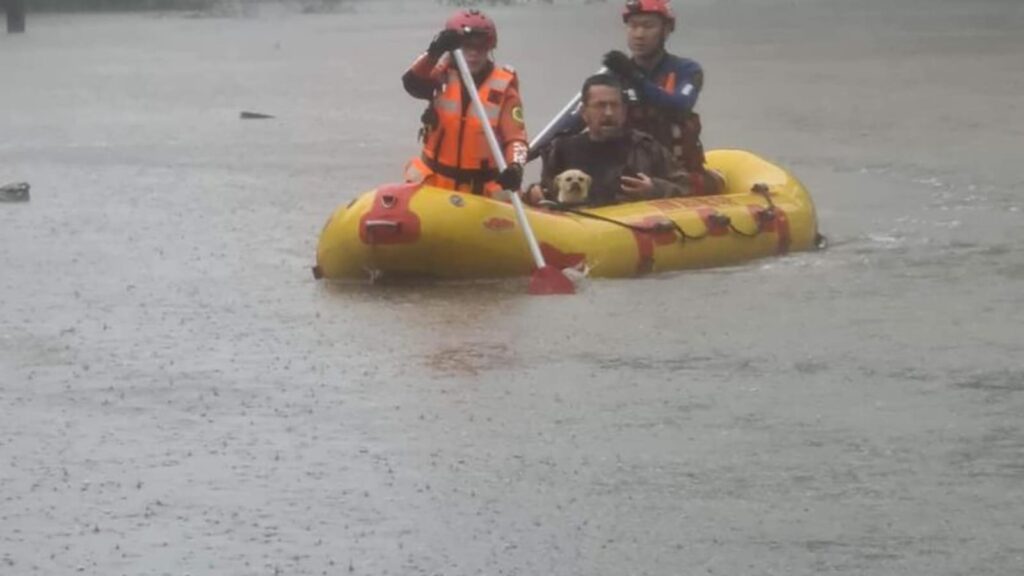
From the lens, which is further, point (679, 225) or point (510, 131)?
point (510, 131)

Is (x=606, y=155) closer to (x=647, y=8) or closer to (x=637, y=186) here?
(x=637, y=186)

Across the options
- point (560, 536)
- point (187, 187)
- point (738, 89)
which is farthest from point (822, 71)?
point (560, 536)

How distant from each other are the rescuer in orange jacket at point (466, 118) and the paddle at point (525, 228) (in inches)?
2.7

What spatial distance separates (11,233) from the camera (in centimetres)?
1575

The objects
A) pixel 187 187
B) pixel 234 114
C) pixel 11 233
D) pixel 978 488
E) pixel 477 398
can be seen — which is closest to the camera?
pixel 978 488

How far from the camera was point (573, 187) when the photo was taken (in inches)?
547

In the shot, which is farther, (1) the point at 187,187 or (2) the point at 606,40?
(2) the point at 606,40

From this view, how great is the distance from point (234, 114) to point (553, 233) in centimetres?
1456

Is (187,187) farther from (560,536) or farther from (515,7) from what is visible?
(515,7)

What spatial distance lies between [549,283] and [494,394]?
283 cm

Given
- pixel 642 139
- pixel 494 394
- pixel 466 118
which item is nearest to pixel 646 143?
pixel 642 139

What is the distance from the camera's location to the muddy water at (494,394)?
299 inches

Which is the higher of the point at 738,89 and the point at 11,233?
the point at 11,233

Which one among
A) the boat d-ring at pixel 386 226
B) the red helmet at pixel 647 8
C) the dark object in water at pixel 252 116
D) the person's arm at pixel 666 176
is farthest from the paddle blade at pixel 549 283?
the dark object in water at pixel 252 116
